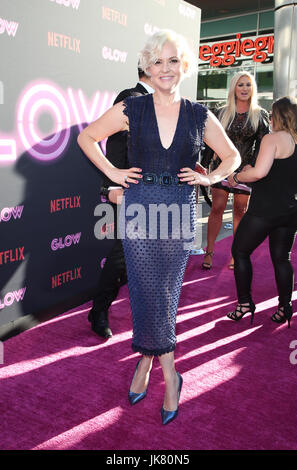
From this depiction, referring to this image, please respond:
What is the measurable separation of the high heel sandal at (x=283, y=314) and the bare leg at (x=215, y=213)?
1.39m

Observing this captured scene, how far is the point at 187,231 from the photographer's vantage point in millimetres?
1942

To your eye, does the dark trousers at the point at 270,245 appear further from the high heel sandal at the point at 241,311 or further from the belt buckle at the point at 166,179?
the belt buckle at the point at 166,179

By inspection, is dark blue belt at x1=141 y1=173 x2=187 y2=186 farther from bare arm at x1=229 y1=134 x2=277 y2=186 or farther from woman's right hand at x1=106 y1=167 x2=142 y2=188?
bare arm at x1=229 y1=134 x2=277 y2=186

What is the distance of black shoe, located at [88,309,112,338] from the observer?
9.59 ft

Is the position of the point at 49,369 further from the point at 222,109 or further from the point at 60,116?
the point at 222,109

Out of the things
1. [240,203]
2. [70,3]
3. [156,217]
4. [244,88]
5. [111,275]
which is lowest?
[111,275]

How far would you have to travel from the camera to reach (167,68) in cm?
177

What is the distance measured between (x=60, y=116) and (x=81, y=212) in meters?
0.80

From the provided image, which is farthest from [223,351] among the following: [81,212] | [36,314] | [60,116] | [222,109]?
[222,109]

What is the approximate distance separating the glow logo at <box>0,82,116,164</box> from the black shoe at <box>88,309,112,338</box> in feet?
3.90

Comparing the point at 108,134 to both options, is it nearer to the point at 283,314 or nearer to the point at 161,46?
the point at 161,46

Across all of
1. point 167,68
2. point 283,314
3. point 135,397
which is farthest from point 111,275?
point 167,68

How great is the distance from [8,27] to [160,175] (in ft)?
5.24

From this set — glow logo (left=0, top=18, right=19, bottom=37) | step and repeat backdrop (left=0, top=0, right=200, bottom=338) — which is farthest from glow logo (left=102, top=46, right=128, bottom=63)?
glow logo (left=0, top=18, right=19, bottom=37)
